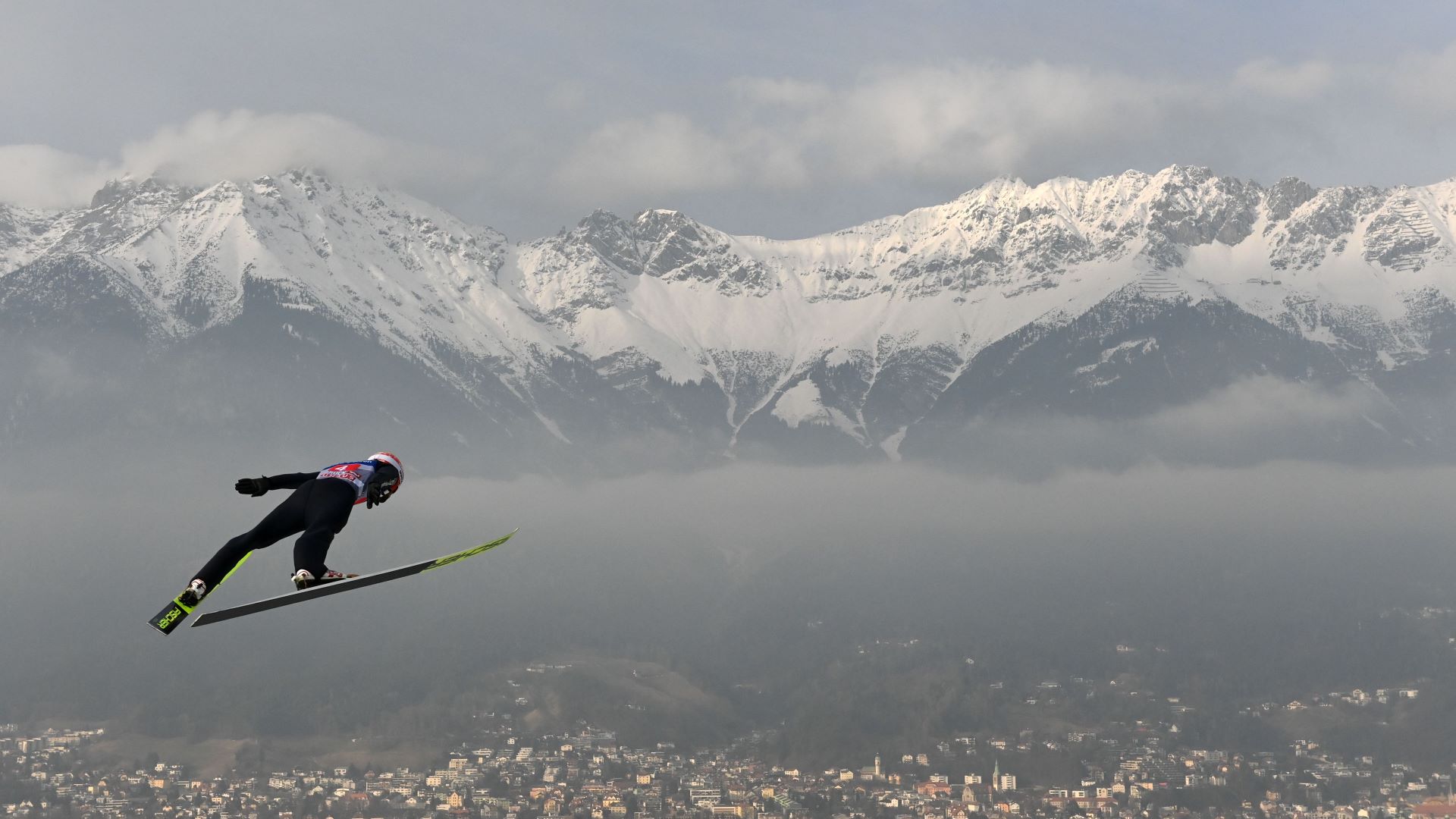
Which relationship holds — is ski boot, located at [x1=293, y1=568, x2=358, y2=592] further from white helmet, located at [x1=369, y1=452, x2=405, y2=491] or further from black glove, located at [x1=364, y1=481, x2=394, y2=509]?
white helmet, located at [x1=369, y1=452, x2=405, y2=491]

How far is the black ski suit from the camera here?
63.8 ft

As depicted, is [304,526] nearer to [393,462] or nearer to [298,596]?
[393,462]

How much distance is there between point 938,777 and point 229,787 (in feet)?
263

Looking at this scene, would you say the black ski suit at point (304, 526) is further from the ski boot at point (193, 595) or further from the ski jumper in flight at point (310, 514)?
the ski boot at point (193, 595)

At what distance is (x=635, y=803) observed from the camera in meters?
167

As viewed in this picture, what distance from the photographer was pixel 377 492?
68.4ft

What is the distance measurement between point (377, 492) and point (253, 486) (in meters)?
1.56

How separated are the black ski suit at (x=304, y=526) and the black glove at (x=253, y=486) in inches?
3.0

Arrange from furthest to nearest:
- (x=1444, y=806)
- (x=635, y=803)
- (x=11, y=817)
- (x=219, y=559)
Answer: (x=1444, y=806), (x=635, y=803), (x=11, y=817), (x=219, y=559)

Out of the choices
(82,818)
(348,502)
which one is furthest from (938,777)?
(348,502)

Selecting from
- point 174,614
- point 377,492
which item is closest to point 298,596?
point 174,614

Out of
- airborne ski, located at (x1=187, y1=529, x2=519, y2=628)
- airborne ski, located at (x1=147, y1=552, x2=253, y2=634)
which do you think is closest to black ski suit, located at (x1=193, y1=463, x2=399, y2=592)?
airborne ski, located at (x1=187, y1=529, x2=519, y2=628)

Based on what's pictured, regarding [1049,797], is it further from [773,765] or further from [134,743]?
[134,743]

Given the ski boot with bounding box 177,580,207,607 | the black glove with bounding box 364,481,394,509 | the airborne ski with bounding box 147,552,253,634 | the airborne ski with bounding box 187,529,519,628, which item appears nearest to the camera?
the airborne ski with bounding box 187,529,519,628
